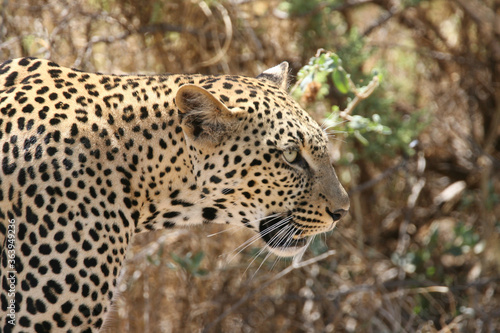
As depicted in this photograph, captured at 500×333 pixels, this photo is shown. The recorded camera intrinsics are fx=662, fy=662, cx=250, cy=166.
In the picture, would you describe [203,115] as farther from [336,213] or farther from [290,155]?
[336,213]

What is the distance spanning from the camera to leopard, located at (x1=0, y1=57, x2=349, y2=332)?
2793 millimetres

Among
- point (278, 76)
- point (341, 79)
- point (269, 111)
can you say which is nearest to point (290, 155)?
point (269, 111)

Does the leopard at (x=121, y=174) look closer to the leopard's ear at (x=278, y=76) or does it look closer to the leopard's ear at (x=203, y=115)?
the leopard's ear at (x=203, y=115)

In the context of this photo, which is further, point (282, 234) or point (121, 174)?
point (282, 234)

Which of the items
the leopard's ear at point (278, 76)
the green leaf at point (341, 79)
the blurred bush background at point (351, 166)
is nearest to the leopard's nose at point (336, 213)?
the leopard's ear at point (278, 76)

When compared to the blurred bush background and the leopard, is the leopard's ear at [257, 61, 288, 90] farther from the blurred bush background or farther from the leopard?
the blurred bush background

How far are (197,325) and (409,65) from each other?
341cm

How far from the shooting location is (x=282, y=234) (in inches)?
131

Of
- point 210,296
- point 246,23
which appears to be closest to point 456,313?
point 210,296

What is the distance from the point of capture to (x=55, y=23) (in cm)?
502

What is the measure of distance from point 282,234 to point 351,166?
9.09 ft

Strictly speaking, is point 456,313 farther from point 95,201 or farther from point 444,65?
point 95,201

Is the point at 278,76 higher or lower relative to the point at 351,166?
higher

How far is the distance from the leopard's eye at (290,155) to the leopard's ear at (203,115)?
28 cm
